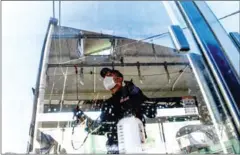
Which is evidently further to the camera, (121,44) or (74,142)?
(121,44)

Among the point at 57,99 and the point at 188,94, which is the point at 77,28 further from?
the point at 188,94

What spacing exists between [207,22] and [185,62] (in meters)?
0.18

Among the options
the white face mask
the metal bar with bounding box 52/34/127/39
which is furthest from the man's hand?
the metal bar with bounding box 52/34/127/39

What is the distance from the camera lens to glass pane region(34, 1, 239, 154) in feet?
2.91

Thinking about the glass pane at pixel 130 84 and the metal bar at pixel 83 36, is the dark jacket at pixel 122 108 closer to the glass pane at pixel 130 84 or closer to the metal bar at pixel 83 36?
the glass pane at pixel 130 84

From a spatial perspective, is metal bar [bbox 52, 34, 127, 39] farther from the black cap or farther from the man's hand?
the man's hand

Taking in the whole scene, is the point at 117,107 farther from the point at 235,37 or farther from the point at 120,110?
the point at 235,37

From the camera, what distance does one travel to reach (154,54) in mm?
1279

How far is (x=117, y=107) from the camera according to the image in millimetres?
1035

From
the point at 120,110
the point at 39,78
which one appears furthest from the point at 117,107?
the point at 39,78

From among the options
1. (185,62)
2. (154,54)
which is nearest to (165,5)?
(154,54)

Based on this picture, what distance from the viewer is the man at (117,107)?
0.98 m

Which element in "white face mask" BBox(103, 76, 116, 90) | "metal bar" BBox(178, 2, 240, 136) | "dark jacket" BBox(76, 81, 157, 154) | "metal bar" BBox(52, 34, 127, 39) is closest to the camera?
"metal bar" BBox(178, 2, 240, 136)

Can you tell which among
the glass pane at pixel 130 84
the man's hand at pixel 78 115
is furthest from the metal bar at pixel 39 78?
the man's hand at pixel 78 115
